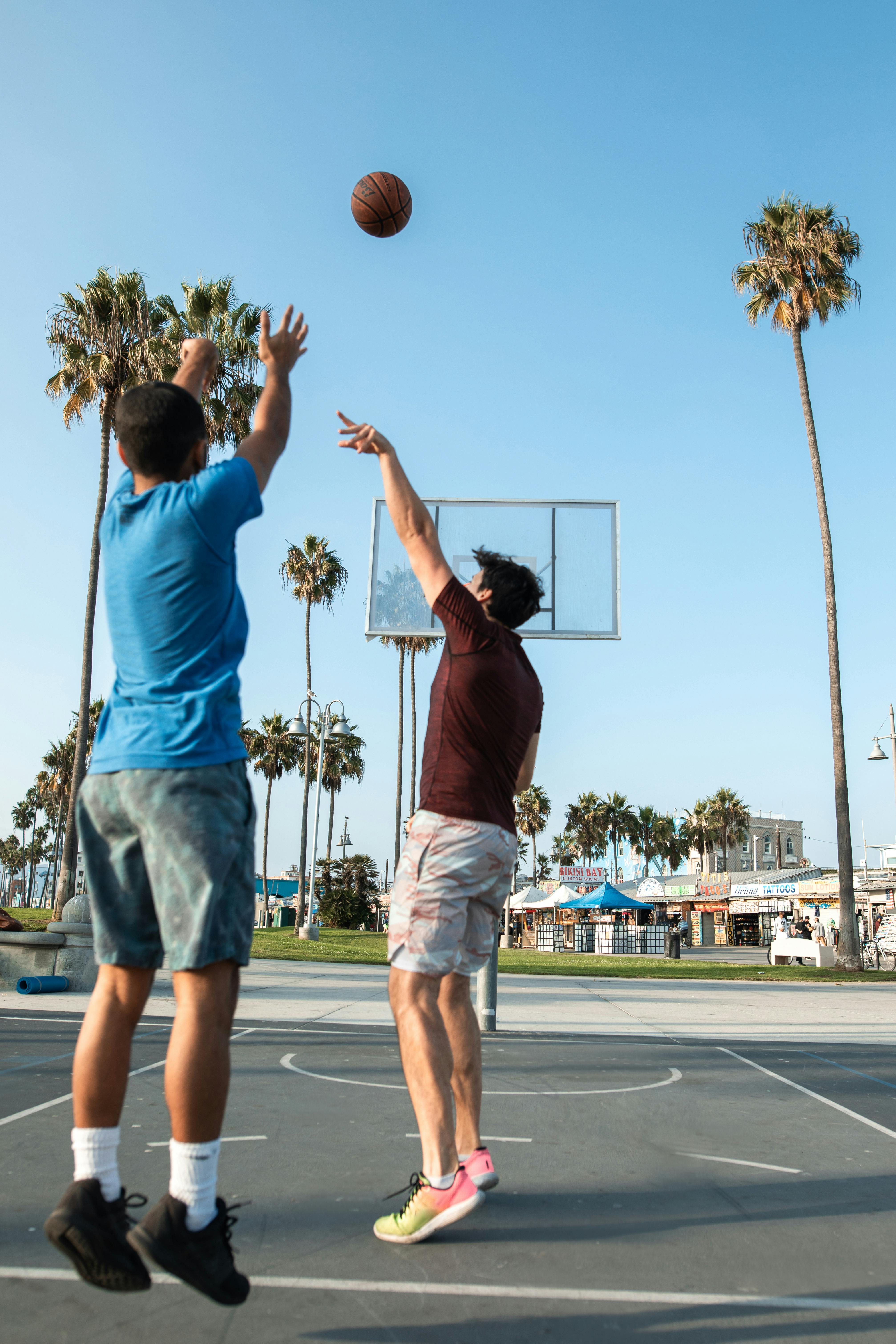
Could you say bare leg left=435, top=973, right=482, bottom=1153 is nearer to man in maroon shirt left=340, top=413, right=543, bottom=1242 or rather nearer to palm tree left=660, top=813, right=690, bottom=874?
man in maroon shirt left=340, top=413, right=543, bottom=1242

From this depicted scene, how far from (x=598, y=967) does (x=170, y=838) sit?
834 inches

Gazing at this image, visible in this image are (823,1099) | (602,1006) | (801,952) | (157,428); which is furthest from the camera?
(801,952)

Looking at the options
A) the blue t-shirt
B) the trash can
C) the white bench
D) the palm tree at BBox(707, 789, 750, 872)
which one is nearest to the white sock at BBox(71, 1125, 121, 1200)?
the blue t-shirt

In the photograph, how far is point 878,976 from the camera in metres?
18.2

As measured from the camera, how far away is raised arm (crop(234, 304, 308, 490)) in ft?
7.52

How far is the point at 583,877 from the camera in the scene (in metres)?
53.4

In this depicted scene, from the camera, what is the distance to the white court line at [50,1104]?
3752mm

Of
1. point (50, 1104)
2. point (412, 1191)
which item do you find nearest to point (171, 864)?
point (412, 1191)

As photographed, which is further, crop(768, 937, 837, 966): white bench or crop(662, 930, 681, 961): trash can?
crop(662, 930, 681, 961): trash can

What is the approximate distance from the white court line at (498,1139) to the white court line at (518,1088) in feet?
3.00

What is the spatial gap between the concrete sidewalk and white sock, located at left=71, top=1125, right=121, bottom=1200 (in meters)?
6.11

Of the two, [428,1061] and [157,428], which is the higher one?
[157,428]

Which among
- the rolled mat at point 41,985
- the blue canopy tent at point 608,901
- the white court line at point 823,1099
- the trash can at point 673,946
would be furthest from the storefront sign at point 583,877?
the white court line at point 823,1099

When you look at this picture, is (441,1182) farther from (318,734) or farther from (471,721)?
(318,734)
